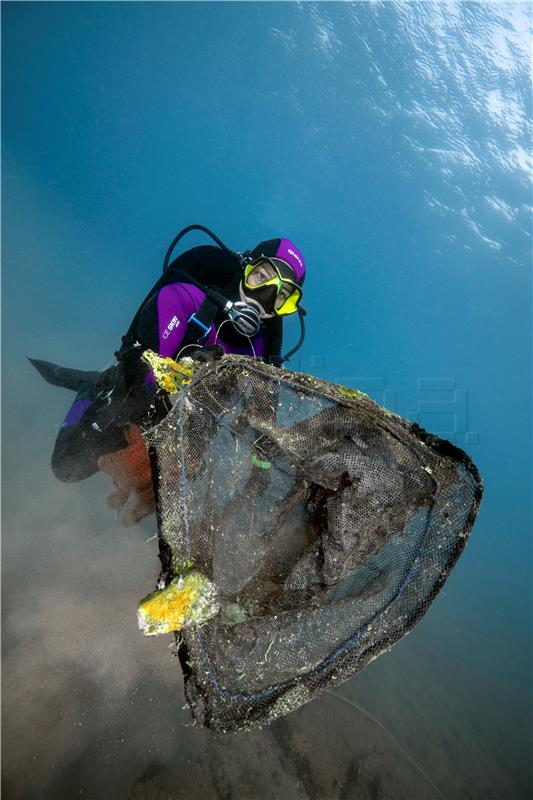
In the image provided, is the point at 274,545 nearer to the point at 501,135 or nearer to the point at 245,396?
the point at 245,396

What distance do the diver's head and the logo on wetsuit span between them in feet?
4.29

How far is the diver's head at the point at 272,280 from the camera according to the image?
Result: 4277 mm

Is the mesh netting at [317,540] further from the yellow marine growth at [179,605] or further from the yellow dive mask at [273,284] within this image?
the yellow dive mask at [273,284]

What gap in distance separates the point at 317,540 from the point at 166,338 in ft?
7.16

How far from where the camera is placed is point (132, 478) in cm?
362

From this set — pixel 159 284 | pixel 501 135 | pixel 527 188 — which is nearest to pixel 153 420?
pixel 159 284

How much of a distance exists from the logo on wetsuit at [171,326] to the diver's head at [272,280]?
4.29 feet

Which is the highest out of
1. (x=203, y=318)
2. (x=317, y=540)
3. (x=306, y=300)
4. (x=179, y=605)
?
(x=306, y=300)

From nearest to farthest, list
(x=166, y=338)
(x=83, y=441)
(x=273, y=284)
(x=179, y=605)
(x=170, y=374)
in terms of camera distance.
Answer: (x=179, y=605) → (x=170, y=374) → (x=166, y=338) → (x=83, y=441) → (x=273, y=284)

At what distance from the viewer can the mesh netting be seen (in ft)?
5.04

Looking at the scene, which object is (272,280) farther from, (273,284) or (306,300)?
(306,300)

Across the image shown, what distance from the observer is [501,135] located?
22.4 metres

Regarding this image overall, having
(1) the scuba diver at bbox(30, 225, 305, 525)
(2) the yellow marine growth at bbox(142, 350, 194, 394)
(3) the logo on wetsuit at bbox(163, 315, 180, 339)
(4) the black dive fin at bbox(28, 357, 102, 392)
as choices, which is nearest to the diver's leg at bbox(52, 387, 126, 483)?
(1) the scuba diver at bbox(30, 225, 305, 525)

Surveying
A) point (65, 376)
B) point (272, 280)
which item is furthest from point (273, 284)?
point (65, 376)
